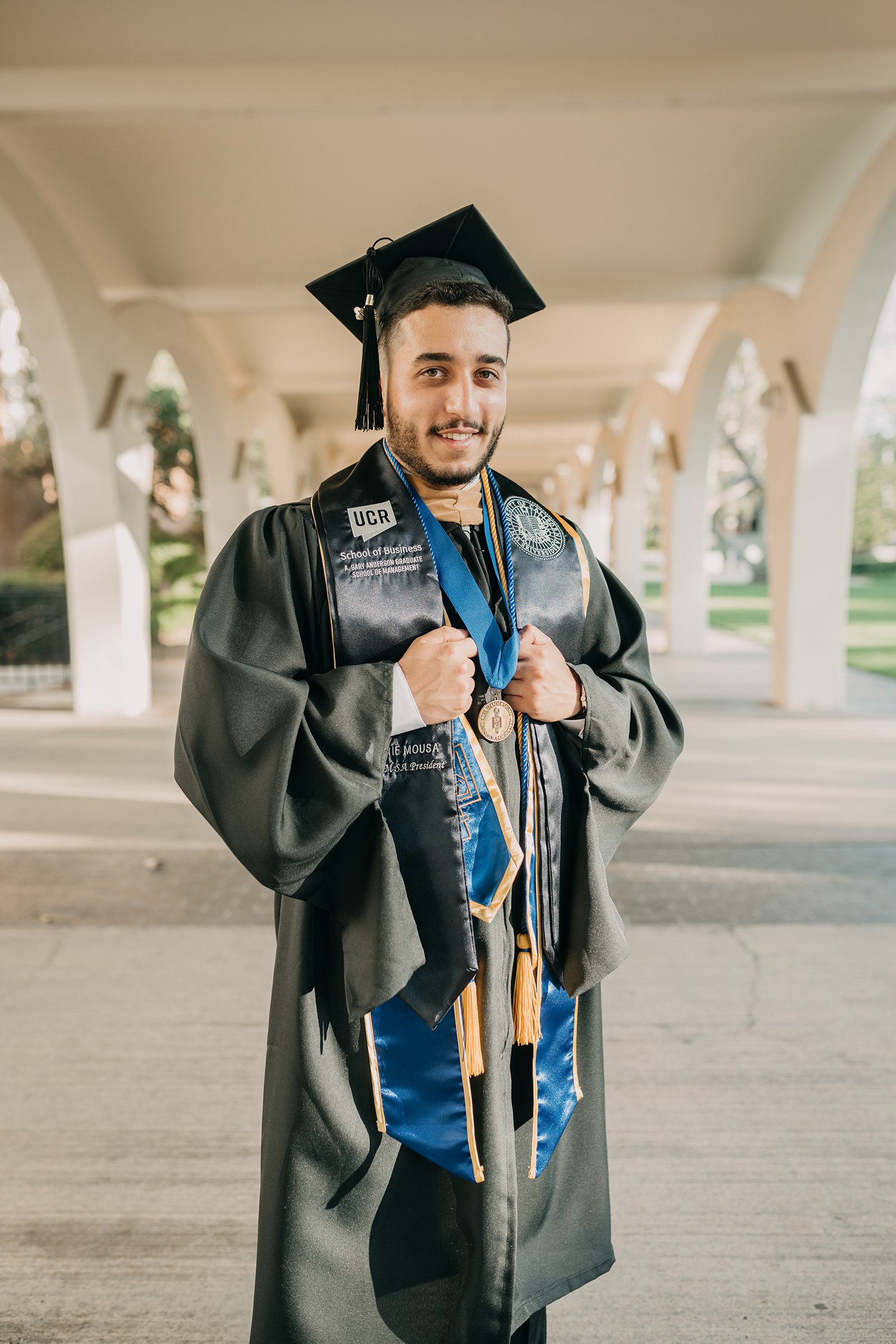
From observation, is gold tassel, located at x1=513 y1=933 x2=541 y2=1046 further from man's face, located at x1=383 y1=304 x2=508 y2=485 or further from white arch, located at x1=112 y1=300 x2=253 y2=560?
white arch, located at x1=112 y1=300 x2=253 y2=560

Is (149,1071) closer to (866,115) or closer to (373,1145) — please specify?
(373,1145)

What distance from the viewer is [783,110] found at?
298 inches

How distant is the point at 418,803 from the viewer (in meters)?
1.79

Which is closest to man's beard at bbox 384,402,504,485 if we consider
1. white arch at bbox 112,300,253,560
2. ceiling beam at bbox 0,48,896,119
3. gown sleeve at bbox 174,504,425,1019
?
gown sleeve at bbox 174,504,425,1019

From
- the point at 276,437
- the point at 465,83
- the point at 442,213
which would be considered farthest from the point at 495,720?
the point at 276,437

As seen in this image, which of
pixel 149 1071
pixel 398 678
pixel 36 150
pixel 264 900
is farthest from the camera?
pixel 36 150

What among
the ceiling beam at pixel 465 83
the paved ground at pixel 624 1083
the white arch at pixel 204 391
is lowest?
the paved ground at pixel 624 1083

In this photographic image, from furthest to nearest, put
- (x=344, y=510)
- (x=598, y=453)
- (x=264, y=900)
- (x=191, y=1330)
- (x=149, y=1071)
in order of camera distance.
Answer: (x=598, y=453) < (x=264, y=900) < (x=149, y=1071) < (x=191, y=1330) < (x=344, y=510)

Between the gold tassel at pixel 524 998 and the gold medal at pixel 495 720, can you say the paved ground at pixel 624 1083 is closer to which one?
the gold tassel at pixel 524 998

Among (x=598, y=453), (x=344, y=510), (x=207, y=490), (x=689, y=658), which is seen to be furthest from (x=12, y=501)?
(x=344, y=510)

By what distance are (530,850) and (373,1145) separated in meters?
0.60

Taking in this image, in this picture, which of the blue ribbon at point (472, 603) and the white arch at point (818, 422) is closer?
the blue ribbon at point (472, 603)

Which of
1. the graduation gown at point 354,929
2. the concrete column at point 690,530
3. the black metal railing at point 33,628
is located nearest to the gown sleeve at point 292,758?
the graduation gown at point 354,929

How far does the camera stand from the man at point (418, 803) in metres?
1.71
